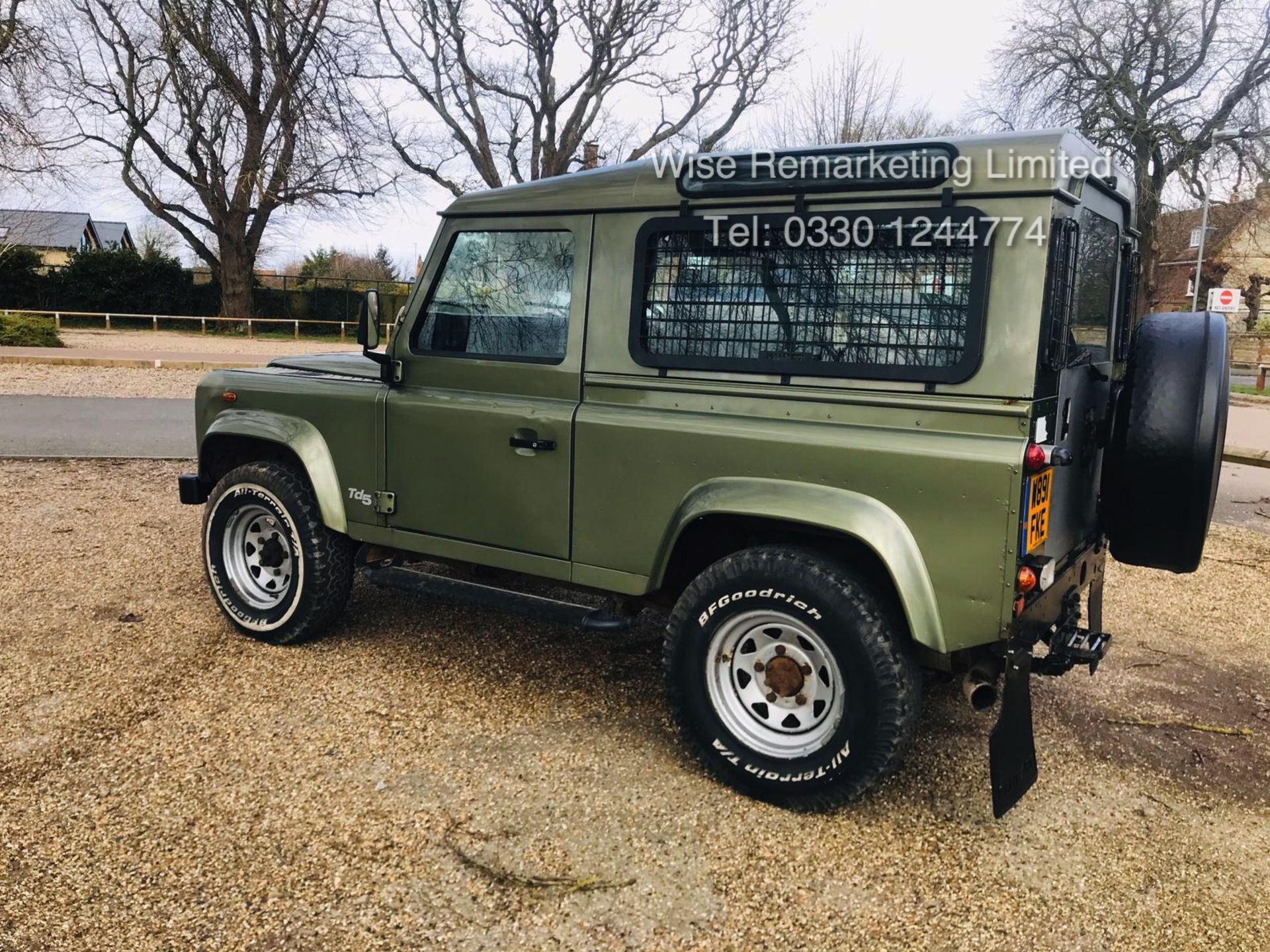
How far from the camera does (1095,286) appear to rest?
11.3 ft

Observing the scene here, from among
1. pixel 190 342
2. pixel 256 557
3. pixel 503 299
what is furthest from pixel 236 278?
pixel 503 299

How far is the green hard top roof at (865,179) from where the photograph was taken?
285 centimetres

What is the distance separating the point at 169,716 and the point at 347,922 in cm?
162

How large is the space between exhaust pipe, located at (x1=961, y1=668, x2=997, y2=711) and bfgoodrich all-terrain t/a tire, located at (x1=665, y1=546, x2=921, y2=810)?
0.16m

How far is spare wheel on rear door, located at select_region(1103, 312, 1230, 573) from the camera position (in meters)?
3.09

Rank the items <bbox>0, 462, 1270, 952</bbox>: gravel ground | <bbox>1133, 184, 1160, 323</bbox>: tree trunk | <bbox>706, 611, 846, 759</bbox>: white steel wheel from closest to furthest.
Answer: <bbox>0, 462, 1270, 952</bbox>: gravel ground
<bbox>706, 611, 846, 759</bbox>: white steel wheel
<bbox>1133, 184, 1160, 323</bbox>: tree trunk

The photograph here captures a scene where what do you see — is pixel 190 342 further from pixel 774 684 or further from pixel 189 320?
pixel 774 684

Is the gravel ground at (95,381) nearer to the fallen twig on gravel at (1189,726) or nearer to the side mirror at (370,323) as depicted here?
the side mirror at (370,323)

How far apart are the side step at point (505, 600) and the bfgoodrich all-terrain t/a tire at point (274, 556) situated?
0.21 metres

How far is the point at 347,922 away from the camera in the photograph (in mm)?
2602

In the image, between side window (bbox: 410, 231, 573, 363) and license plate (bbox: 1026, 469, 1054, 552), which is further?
side window (bbox: 410, 231, 573, 363)

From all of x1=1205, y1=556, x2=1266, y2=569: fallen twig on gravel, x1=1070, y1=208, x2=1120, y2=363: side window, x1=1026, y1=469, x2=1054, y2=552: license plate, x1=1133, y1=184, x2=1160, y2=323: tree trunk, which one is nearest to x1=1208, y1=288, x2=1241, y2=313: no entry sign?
x1=1133, y1=184, x2=1160, y2=323: tree trunk

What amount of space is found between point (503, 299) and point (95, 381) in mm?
14684

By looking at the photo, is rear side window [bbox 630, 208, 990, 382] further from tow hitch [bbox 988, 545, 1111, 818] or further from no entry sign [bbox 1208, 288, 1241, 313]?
no entry sign [bbox 1208, 288, 1241, 313]
